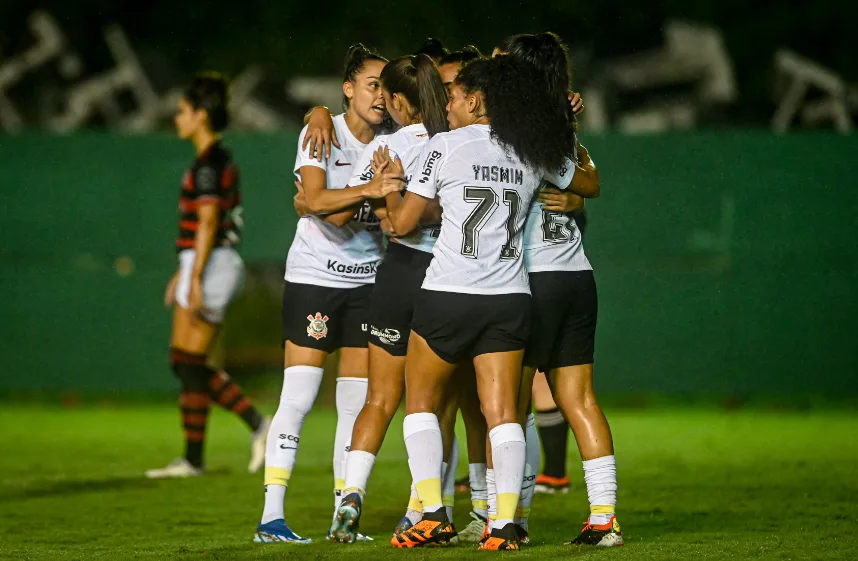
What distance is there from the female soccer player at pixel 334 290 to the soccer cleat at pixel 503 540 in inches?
38.7

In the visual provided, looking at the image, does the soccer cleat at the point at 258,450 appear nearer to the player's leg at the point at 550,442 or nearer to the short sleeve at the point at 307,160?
the player's leg at the point at 550,442

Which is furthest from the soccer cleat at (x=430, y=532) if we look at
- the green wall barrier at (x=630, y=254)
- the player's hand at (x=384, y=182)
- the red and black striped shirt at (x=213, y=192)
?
the green wall barrier at (x=630, y=254)

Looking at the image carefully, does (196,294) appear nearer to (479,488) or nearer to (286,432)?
(286,432)

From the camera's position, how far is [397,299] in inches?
213

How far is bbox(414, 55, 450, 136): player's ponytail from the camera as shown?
5312mm

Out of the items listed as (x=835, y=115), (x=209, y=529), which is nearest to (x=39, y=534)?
(x=209, y=529)

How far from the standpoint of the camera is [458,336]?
5.04 m

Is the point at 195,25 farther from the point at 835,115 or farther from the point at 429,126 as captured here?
the point at 429,126

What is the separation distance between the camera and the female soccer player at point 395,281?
533 centimetres

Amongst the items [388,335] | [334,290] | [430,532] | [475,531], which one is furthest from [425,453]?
[334,290]

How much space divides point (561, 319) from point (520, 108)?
92cm

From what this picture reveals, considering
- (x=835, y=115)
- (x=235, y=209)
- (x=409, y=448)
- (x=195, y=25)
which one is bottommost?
(x=409, y=448)

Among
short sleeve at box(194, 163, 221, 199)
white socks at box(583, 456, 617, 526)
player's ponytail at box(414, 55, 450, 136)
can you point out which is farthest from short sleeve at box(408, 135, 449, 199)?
short sleeve at box(194, 163, 221, 199)

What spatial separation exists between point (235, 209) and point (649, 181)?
16.0ft
